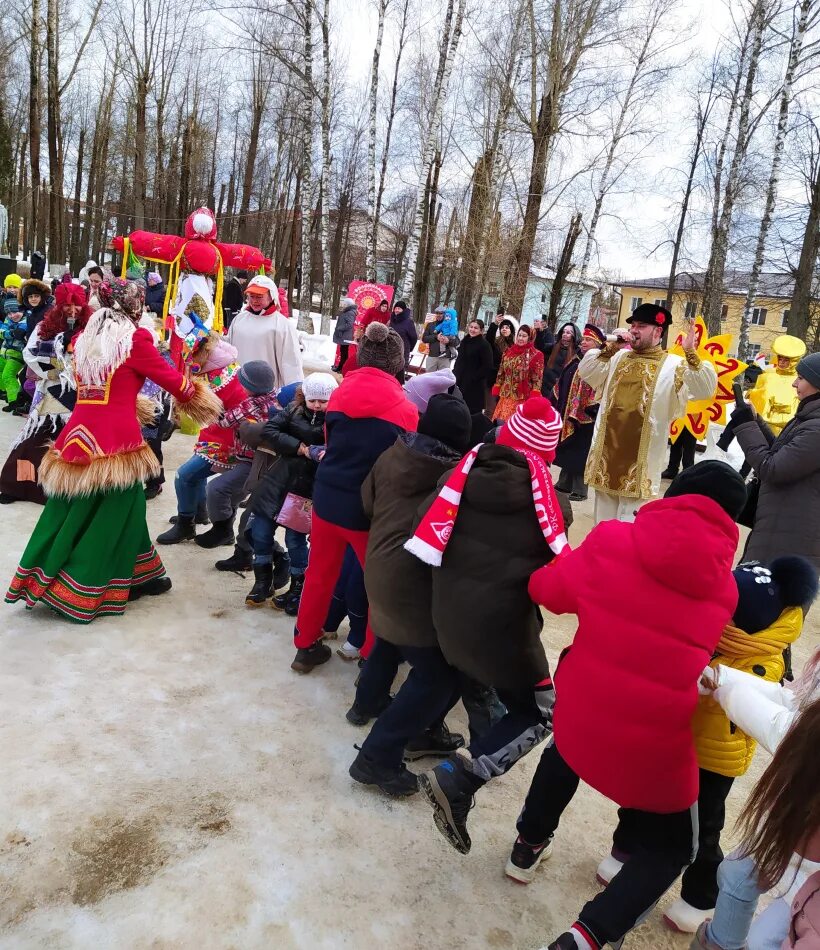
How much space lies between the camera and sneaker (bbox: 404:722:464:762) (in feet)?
10.1

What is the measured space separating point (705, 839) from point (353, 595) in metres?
2.02

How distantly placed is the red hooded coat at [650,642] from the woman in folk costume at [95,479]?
2762mm

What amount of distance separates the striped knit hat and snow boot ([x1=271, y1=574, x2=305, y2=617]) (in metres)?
2.15

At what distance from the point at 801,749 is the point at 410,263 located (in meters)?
16.7

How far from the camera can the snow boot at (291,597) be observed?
169 inches

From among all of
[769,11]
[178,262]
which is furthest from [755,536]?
[769,11]

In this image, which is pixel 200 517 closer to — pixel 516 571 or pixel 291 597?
pixel 291 597

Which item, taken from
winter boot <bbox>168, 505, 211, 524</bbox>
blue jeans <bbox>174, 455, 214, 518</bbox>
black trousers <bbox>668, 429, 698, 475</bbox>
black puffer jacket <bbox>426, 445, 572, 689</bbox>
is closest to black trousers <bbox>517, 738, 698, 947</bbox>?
black puffer jacket <bbox>426, 445, 572, 689</bbox>

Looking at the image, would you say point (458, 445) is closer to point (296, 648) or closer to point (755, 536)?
point (296, 648)

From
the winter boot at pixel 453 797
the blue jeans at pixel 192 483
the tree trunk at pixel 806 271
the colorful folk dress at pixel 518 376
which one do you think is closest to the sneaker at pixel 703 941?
the winter boot at pixel 453 797

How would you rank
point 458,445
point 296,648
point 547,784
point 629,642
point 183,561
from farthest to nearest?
point 183,561, point 296,648, point 458,445, point 547,784, point 629,642

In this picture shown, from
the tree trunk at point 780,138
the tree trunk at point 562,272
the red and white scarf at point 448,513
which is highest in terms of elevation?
the tree trunk at point 780,138

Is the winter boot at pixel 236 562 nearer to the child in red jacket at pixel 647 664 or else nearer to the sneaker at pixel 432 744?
the sneaker at pixel 432 744

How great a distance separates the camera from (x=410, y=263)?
16.9 m
